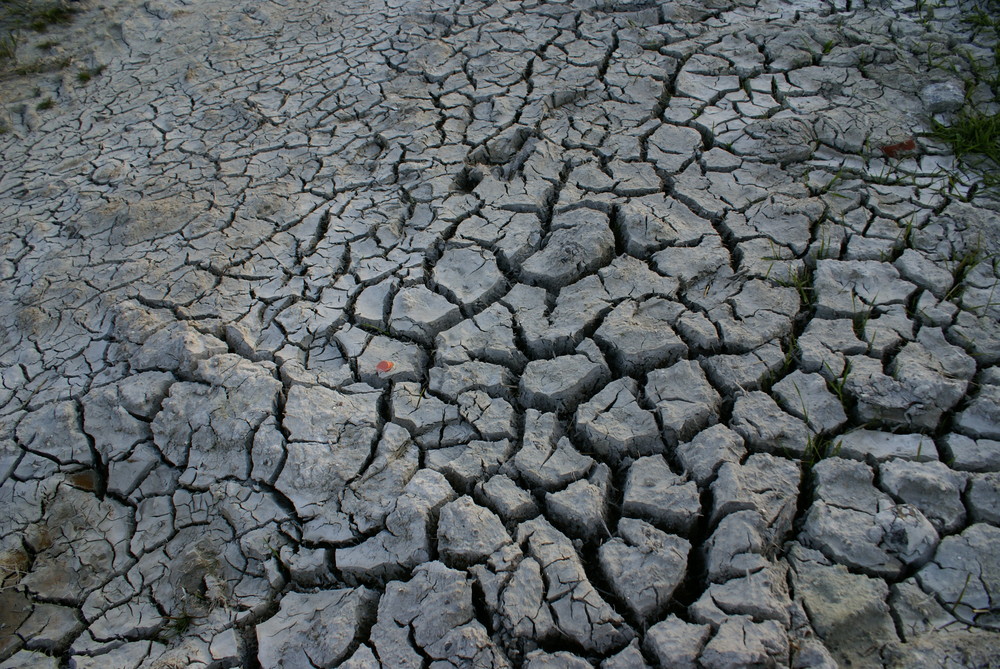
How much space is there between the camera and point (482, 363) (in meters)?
2.15

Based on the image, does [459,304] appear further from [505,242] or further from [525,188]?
[525,188]

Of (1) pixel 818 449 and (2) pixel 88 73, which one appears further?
(2) pixel 88 73

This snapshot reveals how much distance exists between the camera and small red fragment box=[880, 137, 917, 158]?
108 inches

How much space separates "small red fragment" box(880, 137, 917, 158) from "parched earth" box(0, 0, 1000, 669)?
0.8 inches

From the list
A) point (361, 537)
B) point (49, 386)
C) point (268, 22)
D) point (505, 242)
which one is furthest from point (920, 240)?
point (268, 22)

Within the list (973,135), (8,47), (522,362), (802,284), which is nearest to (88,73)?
(8,47)

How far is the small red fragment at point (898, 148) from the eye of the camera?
2738mm

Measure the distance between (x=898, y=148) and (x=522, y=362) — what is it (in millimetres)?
1938

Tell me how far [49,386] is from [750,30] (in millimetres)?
3665

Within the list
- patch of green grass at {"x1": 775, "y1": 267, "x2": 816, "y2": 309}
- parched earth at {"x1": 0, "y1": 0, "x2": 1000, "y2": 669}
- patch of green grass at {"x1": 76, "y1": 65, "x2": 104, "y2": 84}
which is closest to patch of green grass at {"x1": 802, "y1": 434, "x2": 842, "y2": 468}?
parched earth at {"x1": 0, "y1": 0, "x2": 1000, "y2": 669}

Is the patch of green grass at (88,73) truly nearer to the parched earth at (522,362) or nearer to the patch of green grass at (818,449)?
the parched earth at (522,362)

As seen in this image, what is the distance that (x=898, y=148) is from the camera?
9.04ft

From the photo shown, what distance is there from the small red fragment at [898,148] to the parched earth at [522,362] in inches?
0.8

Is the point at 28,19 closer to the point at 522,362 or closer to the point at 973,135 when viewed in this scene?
the point at 522,362
